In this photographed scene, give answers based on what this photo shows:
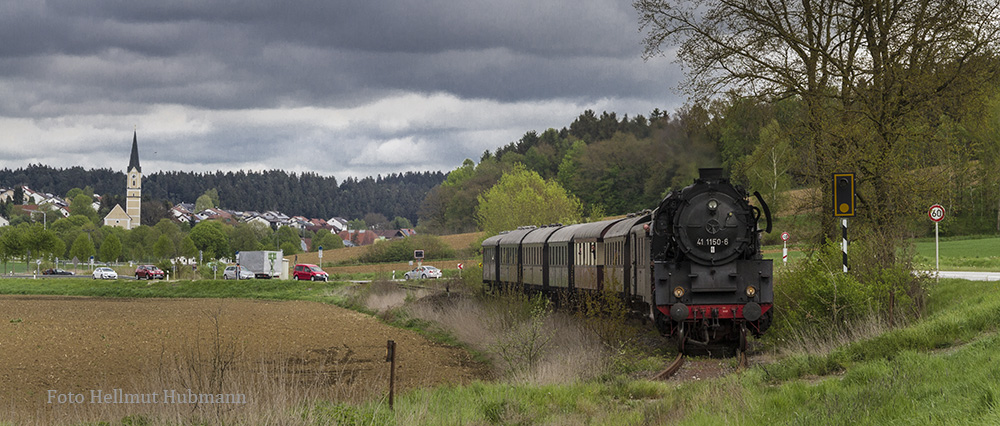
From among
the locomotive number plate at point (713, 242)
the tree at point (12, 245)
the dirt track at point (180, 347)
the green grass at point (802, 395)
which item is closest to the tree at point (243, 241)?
the tree at point (12, 245)

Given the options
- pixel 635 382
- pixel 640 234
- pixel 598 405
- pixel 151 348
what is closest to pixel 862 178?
pixel 640 234

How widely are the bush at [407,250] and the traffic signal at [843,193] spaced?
8173 cm

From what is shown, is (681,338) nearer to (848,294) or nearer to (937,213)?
(848,294)

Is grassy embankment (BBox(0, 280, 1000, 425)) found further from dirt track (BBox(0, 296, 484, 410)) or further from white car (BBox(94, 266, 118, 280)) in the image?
white car (BBox(94, 266, 118, 280))

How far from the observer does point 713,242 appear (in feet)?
61.0

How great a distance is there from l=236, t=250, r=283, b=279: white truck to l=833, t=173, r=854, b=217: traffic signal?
222 ft

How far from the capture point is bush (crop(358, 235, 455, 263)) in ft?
327

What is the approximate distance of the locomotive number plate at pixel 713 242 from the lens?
60.9ft

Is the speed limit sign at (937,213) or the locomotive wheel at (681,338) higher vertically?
the speed limit sign at (937,213)

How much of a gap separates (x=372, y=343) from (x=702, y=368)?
40.6 feet

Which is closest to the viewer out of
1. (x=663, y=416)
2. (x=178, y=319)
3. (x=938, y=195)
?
(x=663, y=416)

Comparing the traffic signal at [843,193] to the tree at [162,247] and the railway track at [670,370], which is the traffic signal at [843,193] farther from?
the tree at [162,247]

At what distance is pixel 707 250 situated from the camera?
1858cm

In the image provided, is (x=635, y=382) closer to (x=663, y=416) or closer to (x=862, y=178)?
(x=663, y=416)
